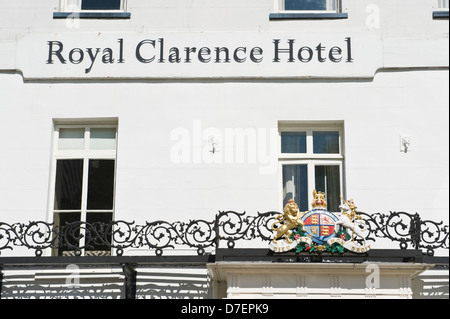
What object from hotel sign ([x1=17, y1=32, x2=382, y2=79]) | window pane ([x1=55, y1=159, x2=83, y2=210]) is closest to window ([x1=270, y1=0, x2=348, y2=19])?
hotel sign ([x1=17, y1=32, x2=382, y2=79])

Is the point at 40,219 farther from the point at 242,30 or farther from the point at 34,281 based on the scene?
the point at 242,30

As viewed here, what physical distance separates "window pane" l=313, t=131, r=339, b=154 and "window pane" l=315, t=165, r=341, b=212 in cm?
29

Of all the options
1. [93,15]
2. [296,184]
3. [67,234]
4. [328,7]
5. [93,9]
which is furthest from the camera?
[93,9]

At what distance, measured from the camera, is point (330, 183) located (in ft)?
49.3

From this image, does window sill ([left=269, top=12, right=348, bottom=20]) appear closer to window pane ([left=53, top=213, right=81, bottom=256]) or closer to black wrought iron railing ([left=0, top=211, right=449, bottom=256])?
black wrought iron railing ([left=0, top=211, right=449, bottom=256])

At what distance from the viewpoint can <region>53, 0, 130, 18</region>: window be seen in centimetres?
1567

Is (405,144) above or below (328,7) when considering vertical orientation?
below

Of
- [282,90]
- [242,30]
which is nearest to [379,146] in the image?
[282,90]

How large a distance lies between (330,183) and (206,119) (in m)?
2.31

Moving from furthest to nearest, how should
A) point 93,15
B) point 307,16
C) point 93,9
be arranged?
point 93,9
point 93,15
point 307,16

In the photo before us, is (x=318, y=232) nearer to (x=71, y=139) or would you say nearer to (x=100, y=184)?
(x=100, y=184)

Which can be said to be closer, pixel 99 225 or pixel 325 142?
pixel 99 225

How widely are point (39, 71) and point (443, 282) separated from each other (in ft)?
24.6

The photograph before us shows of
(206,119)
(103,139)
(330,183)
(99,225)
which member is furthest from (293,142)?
(99,225)
